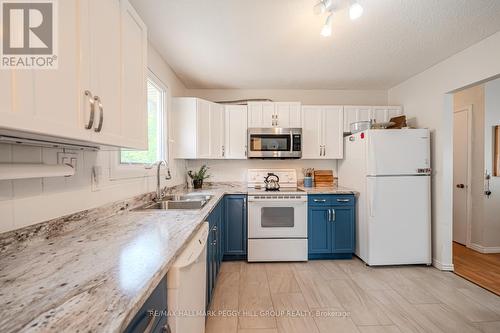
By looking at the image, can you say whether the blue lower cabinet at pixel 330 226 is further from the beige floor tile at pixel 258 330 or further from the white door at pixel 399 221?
the beige floor tile at pixel 258 330

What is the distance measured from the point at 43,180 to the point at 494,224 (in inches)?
199

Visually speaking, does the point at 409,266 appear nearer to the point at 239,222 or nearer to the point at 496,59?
the point at 239,222

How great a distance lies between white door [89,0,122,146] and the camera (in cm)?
98

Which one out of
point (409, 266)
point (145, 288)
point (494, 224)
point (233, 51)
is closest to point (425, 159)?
point (409, 266)

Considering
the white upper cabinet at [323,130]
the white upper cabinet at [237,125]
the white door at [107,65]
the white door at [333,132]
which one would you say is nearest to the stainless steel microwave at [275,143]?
the white upper cabinet at [237,125]

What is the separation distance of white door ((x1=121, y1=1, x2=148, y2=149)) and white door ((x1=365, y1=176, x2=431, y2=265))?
8.43ft

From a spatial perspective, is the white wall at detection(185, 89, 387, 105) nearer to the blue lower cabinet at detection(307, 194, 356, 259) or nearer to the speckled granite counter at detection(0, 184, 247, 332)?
the blue lower cabinet at detection(307, 194, 356, 259)

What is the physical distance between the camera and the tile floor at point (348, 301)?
1.73 m

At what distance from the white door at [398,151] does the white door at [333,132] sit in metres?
0.65

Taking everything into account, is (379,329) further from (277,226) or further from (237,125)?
(237,125)

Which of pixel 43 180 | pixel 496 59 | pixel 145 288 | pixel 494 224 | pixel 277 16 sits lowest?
pixel 494 224

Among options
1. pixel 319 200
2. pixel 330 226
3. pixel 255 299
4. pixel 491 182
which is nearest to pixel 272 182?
pixel 319 200

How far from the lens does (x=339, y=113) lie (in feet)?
10.9

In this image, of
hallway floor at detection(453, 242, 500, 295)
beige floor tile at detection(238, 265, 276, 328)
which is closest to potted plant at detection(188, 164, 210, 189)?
beige floor tile at detection(238, 265, 276, 328)
